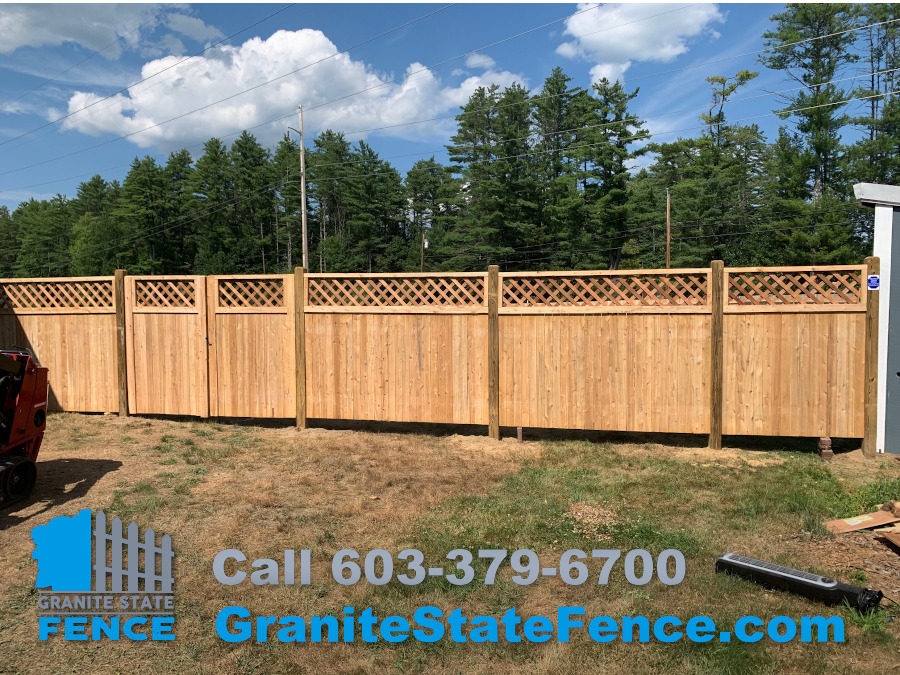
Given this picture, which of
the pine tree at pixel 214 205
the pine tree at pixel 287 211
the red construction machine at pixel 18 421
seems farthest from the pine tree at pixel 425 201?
the red construction machine at pixel 18 421

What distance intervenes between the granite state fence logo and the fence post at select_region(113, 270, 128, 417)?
14.3ft

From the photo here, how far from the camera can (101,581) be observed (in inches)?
130

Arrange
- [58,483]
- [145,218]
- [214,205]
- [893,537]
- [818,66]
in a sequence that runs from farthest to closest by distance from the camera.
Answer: [214,205] → [145,218] → [818,66] → [58,483] → [893,537]

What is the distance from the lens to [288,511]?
4.48 m

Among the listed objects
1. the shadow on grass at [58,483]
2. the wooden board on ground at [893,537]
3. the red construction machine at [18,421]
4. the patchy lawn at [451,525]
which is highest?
the red construction machine at [18,421]

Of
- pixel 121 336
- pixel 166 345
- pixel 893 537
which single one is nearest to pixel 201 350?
pixel 166 345

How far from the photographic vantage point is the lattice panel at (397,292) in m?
6.91

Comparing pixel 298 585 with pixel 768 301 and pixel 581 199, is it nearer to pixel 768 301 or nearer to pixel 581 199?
pixel 768 301

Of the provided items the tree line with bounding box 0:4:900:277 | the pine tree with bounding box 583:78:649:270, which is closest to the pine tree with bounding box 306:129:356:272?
the tree line with bounding box 0:4:900:277

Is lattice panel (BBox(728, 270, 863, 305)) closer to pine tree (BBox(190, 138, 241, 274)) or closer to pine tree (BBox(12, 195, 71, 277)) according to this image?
pine tree (BBox(190, 138, 241, 274))

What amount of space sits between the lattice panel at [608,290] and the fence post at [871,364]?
1585 mm

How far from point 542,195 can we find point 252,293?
27.9 metres

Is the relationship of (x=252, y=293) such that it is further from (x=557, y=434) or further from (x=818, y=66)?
(x=818, y=66)

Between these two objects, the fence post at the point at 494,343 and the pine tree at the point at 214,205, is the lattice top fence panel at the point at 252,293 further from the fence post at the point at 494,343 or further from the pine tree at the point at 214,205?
the pine tree at the point at 214,205
